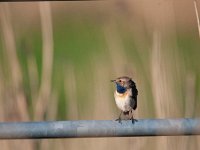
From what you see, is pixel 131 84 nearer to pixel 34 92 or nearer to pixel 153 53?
pixel 153 53

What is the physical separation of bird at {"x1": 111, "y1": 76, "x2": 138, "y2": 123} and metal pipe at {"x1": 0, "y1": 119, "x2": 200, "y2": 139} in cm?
90

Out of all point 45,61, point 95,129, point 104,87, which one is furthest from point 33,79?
point 95,129

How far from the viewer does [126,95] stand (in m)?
2.55

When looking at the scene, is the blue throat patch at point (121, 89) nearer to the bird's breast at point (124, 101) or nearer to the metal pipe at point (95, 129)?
the bird's breast at point (124, 101)

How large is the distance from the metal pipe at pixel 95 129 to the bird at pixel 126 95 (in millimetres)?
902

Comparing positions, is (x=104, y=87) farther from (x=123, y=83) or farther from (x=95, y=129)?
(x=95, y=129)

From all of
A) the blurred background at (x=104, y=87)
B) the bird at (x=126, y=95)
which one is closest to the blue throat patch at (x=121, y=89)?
the bird at (x=126, y=95)

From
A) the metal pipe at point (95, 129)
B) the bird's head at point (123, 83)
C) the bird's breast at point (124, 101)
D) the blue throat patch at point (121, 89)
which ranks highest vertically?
the bird's head at point (123, 83)

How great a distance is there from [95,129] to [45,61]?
1.06 metres

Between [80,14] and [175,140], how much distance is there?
3491mm

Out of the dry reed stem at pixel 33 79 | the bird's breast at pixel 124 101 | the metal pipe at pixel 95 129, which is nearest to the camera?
the metal pipe at pixel 95 129

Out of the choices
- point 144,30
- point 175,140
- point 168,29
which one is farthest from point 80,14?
point 175,140

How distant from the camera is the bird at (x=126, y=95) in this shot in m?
2.54

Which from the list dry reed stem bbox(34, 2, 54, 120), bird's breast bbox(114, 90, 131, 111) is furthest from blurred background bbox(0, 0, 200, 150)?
bird's breast bbox(114, 90, 131, 111)
